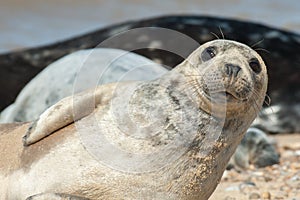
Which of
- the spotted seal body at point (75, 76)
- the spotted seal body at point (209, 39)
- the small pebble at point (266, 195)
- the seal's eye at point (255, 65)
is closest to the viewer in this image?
the seal's eye at point (255, 65)

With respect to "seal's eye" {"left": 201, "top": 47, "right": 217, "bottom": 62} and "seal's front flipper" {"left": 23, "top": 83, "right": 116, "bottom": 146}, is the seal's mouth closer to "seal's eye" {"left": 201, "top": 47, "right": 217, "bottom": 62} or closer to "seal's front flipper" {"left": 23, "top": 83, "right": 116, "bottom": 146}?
"seal's eye" {"left": 201, "top": 47, "right": 217, "bottom": 62}

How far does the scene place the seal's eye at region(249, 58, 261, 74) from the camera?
404 cm

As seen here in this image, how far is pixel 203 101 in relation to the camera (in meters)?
3.98

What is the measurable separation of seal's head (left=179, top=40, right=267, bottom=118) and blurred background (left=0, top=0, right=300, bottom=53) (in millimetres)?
9753

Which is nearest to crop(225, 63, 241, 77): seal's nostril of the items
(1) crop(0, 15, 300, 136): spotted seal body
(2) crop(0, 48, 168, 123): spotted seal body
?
(2) crop(0, 48, 168, 123): spotted seal body

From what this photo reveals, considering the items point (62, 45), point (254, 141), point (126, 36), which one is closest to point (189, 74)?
point (254, 141)

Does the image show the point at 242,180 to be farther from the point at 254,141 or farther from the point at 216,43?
the point at 216,43

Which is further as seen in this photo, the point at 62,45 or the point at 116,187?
the point at 62,45

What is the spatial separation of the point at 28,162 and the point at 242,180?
216cm

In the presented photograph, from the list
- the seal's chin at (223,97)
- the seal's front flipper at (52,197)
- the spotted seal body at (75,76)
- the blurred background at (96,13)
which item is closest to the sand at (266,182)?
the spotted seal body at (75,76)

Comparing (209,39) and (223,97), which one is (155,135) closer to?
(223,97)

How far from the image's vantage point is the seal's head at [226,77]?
391cm

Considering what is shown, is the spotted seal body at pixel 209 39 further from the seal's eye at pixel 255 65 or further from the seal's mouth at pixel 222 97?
the seal's mouth at pixel 222 97

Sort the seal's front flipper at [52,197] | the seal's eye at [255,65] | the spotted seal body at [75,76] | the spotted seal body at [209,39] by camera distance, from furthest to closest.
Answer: the spotted seal body at [209,39] < the spotted seal body at [75,76] < the seal's eye at [255,65] < the seal's front flipper at [52,197]
